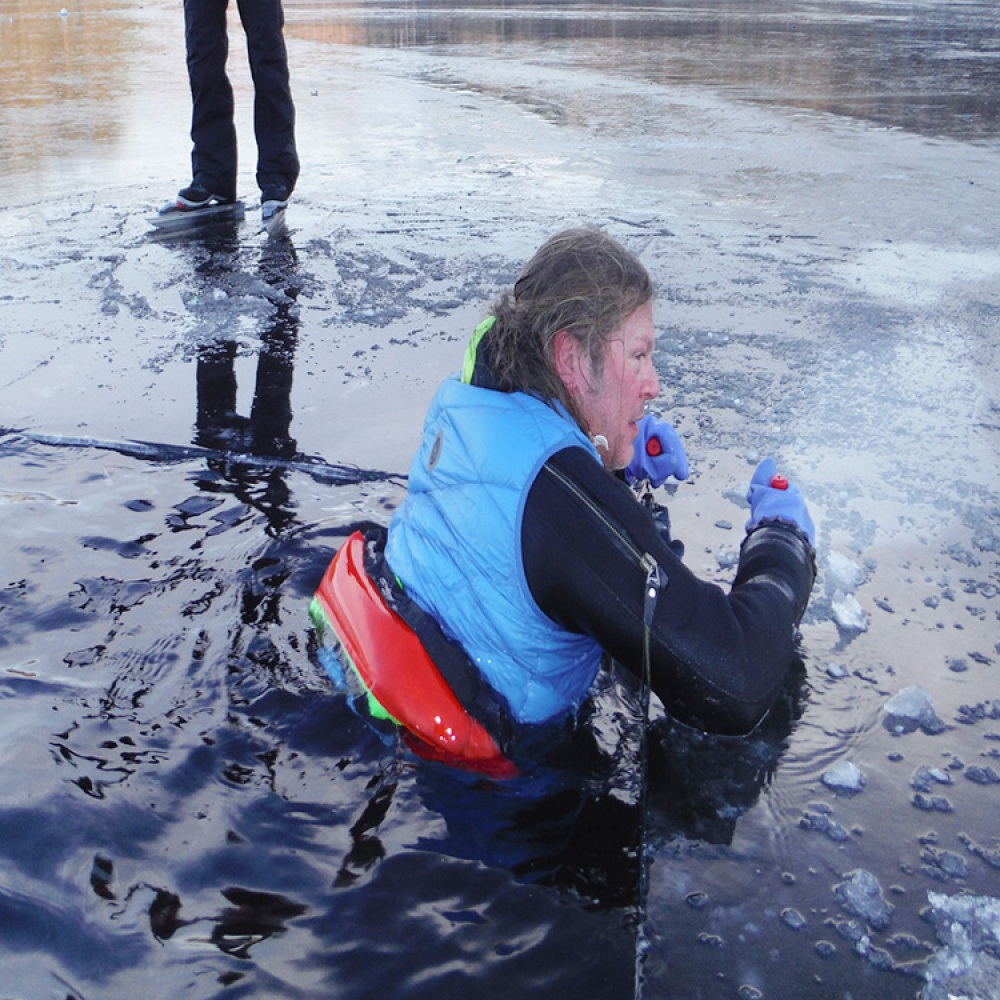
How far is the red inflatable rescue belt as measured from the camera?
2209mm

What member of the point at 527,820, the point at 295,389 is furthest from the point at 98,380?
the point at 527,820

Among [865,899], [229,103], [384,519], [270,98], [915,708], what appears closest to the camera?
[865,899]

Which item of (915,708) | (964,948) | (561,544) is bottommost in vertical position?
(964,948)

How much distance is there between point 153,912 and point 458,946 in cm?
58

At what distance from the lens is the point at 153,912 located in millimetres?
1946

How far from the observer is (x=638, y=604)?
78.8 inches

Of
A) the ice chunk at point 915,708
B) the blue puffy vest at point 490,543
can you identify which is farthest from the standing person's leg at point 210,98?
the ice chunk at point 915,708

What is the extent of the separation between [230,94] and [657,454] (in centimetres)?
497

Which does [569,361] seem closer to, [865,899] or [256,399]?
[865,899]

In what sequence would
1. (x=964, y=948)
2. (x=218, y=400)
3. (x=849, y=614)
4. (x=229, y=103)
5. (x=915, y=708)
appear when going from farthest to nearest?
(x=229, y=103), (x=218, y=400), (x=849, y=614), (x=915, y=708), (x=964, y=948)

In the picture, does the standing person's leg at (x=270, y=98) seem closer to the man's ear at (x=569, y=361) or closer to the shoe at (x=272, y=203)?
the shoe at (x=272, y=203)

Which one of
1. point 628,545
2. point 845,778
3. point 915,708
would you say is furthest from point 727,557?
point 628,545

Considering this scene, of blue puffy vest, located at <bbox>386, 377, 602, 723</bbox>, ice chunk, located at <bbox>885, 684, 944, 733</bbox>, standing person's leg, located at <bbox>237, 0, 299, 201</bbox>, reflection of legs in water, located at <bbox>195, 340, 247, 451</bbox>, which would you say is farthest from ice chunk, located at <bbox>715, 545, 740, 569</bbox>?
standing person's leg, located at <bbox>237, 0, 299, 201</bbox>

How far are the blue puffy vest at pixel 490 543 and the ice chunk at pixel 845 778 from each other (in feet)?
1.88
